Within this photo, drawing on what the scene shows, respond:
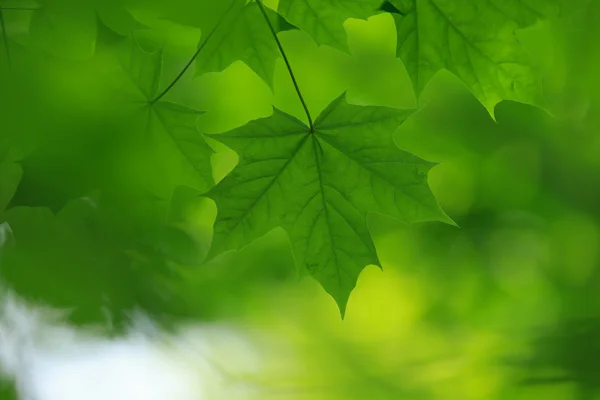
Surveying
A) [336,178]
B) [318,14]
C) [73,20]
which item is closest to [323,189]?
[336,178]

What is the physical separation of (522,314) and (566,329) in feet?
0.54

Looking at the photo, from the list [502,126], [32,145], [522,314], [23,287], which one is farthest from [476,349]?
[32,145]

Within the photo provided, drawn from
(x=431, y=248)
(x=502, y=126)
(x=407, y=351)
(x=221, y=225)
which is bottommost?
(x=221, y=225)

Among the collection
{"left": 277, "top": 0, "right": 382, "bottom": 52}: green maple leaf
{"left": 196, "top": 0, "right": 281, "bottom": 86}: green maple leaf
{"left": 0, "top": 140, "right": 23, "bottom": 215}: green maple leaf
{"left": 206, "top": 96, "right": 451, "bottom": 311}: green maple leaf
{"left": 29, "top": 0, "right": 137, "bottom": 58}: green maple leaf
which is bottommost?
{"left": 206, "top": 96, "right": 451, "bottom": 311}: green maple leaf

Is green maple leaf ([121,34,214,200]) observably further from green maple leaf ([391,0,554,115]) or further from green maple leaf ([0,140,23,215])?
green maple leaf ([391,0,554,115])

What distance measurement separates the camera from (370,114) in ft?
2.91

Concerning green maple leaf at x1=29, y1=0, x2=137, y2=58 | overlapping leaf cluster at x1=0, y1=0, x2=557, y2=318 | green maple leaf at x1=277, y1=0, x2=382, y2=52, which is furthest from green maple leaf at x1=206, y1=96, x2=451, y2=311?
green maple leaf at x1=29, y1=0, x2=137, y2=58

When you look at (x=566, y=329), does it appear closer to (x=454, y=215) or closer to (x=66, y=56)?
(x=454, y=215)

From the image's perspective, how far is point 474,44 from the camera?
90cm

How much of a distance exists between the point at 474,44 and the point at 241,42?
351 mm

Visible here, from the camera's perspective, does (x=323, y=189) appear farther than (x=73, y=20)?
No

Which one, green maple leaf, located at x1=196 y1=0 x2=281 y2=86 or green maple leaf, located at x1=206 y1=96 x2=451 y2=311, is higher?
green maple leaf, located at x1=196 y1=0 x2=281 y2=86

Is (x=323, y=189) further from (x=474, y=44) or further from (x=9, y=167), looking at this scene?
(x=9, y=167)

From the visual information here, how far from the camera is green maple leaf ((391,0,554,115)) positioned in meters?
0.87
